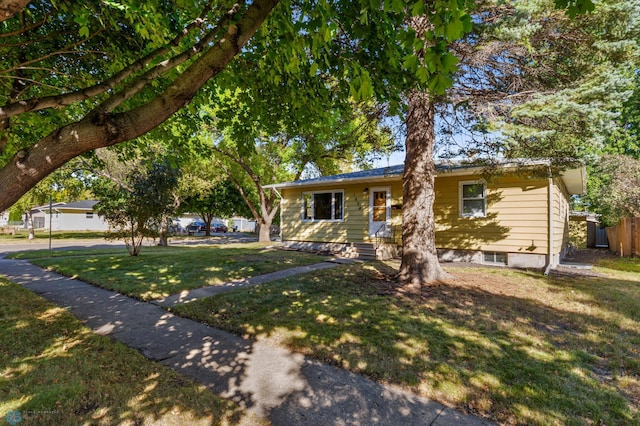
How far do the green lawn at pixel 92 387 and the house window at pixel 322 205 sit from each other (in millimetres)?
10285

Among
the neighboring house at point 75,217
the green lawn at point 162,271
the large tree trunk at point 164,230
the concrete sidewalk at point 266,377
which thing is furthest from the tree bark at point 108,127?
the neighboring house at point 75,217

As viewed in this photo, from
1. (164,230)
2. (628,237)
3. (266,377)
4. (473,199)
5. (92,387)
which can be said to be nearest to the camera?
(92,387)

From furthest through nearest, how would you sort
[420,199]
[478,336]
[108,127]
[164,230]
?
1. [164,230]
2. [420,199]
3. [478,336]
4. [108,127]

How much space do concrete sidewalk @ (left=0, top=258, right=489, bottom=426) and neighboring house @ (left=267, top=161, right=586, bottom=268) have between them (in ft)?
23.9

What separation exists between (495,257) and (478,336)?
23.1 feet

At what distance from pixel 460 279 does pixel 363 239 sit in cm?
557

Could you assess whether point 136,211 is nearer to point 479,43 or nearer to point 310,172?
point 479,43

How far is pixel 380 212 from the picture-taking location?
12289 mm

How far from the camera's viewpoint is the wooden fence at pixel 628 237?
41.1 ft

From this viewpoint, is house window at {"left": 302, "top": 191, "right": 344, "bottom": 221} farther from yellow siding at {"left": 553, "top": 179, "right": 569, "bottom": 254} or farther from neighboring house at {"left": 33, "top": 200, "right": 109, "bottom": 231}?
neighboring house at {"left": 33, "top": 200, "right": 109, "bottom": 231}

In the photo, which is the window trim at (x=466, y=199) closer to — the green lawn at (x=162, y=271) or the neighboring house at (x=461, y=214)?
the neighboring house at (x=461, y=214)

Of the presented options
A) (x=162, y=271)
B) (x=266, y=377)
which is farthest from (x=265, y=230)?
(x=266, y=377)

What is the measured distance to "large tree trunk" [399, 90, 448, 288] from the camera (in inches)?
271

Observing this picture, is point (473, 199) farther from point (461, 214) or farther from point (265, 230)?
point (265, 230)
